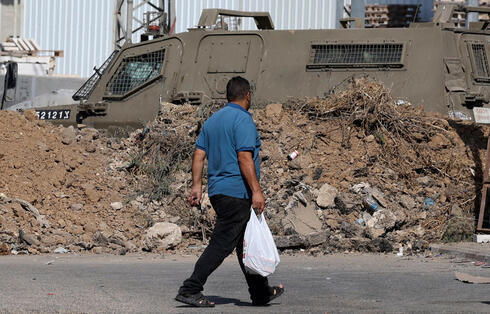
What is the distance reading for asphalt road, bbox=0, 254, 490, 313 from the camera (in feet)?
25.4

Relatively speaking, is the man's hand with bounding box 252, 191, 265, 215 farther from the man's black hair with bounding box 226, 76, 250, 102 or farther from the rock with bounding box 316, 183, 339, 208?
the rock with bounding box 316, 183, 339, 208

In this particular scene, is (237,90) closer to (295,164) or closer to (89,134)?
(295,164)

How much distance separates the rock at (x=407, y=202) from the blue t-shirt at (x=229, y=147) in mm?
6340

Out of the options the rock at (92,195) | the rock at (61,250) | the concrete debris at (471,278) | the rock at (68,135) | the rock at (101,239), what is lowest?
the rock at (61,250)

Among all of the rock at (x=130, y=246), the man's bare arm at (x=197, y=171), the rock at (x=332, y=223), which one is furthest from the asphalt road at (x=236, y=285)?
the rock at (x=332, y=223)

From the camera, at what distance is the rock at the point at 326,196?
13.7 meters

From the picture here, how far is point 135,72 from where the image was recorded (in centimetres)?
1709

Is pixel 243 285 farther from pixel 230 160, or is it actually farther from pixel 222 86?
pixel 222 86

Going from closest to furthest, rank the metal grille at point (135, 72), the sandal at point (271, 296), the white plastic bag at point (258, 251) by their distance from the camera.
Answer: the white plastic bag at point (258, 251), the sandal at point (271, 296), the metal grille at point (135, 72)

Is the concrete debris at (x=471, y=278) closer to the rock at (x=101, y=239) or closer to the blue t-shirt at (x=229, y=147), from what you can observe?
the blue t-shirt at (x=229, y=147)

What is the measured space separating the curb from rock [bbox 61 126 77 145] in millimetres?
6464

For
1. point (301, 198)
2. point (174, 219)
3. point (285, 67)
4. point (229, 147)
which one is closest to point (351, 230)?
point (301, 198)

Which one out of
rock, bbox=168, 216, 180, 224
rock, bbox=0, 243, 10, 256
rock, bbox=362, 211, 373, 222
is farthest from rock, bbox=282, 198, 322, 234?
rock, bbox=0, 243, 10, 256

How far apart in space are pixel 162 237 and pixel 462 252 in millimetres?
3859
